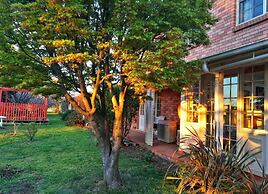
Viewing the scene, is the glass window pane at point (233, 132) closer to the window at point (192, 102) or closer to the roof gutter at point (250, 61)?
the window at point (192, 102)

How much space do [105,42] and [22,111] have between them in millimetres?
18233

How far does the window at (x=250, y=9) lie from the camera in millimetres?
6492

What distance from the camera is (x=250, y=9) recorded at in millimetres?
6863

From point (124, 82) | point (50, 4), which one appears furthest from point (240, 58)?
point (50, 4)

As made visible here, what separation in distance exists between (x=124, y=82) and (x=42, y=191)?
2.73 m

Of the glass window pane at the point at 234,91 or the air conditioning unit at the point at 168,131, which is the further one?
the air conditioning unit at the point at 168,131

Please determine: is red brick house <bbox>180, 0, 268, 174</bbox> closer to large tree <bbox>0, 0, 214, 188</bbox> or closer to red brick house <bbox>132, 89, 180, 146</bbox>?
large tree <bbox>0, 0, 214, 188</bbox>

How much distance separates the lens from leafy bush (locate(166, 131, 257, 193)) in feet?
13.8

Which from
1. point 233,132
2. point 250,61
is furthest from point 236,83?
point 250,61

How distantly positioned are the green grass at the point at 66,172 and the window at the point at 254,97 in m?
2.67

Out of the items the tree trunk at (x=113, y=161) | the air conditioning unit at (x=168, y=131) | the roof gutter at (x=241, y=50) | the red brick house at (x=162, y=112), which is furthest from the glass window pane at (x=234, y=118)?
the air conditioning unit at (x=168, y=131)

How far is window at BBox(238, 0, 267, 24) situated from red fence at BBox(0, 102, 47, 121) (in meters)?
17.9

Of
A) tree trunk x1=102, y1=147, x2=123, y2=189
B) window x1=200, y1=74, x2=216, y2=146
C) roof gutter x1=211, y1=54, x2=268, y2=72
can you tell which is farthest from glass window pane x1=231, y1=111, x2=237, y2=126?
tree trunk x1=102, y1=147, x2=123, y2=189

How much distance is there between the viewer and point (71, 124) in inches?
778
